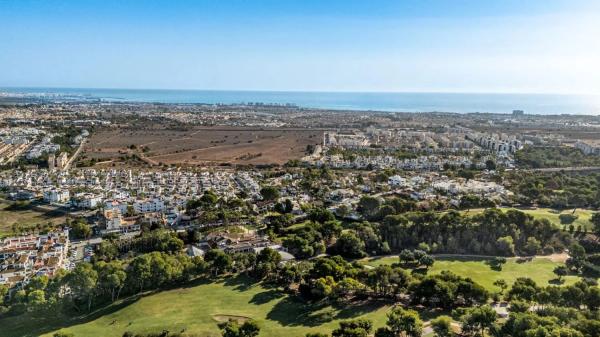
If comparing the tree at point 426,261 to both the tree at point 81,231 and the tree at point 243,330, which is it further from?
the tree at point 81,231

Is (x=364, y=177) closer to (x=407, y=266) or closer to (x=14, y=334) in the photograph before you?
(x=407, y=266)

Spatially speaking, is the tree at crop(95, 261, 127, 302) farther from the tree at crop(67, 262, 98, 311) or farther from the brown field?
the brown field

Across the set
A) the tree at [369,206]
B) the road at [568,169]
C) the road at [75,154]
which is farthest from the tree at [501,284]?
the road at [75,154]

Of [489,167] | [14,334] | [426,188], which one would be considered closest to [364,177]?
[426,188]

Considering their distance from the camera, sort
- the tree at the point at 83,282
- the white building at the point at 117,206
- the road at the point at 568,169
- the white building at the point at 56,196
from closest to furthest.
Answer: the tree at the point at 83,282 < the white building at the point at 117,206 < the white building at the point at 56,196 < the road at the point at 568,169

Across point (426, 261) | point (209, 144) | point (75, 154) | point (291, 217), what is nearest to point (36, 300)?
point (291, 217)

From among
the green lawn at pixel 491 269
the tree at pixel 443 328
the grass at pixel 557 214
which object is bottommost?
the green lawn at pixel 491 269

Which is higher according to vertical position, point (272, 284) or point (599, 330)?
point (599, 330)
